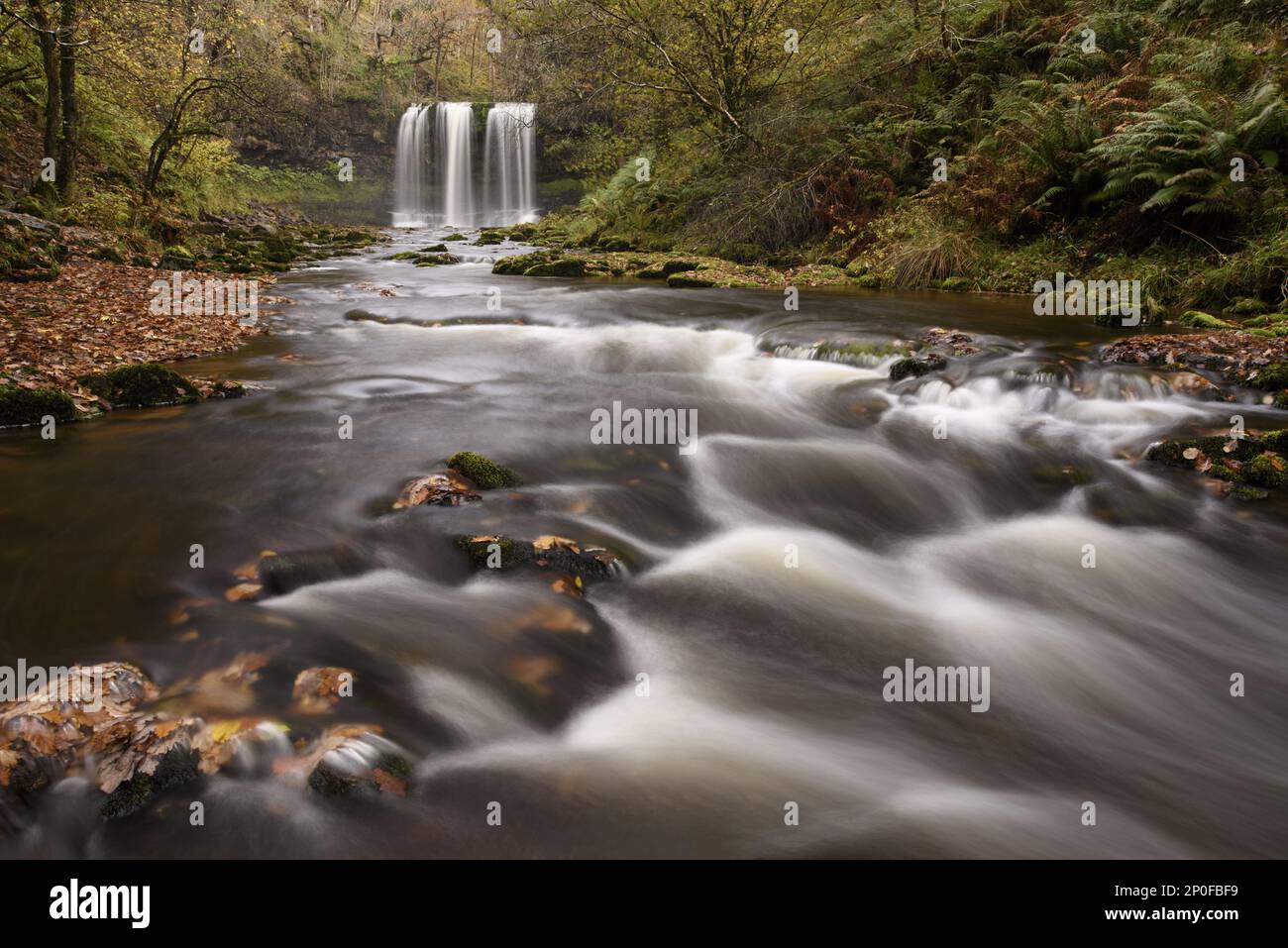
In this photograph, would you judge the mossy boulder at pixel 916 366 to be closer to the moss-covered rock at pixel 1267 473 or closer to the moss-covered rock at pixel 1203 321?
the moss-covered rock at pixel 1267 473

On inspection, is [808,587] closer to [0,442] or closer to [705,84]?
[0,442]

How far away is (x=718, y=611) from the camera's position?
14.1ft

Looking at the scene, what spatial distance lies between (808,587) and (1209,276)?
7985mm

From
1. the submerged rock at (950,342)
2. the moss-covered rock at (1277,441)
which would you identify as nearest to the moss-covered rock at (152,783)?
the moss-covered rock at (1277,441)

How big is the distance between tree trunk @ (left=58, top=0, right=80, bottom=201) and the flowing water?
26.8 feet

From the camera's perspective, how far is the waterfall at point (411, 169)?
41031 mm

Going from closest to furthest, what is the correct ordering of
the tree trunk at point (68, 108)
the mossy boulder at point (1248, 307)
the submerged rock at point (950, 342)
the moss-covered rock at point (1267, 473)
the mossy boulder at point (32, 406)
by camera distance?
the moss-covered rock at point (1267, 473) < the mossy boulder at point (32, 406) < the submerged rock at point (950, 342) < the mossy boulder at point (1248, 307) < the tree trunk at point (68, 108)

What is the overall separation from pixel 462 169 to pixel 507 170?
287 cm

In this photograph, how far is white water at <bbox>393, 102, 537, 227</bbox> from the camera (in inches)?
1551

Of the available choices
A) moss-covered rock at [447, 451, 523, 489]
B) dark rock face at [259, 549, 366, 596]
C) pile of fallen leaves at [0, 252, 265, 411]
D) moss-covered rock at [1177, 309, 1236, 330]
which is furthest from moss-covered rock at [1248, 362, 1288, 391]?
pile of fallen leaves at [0, 252, 265, 411]

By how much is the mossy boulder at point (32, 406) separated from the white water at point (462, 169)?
114ft
